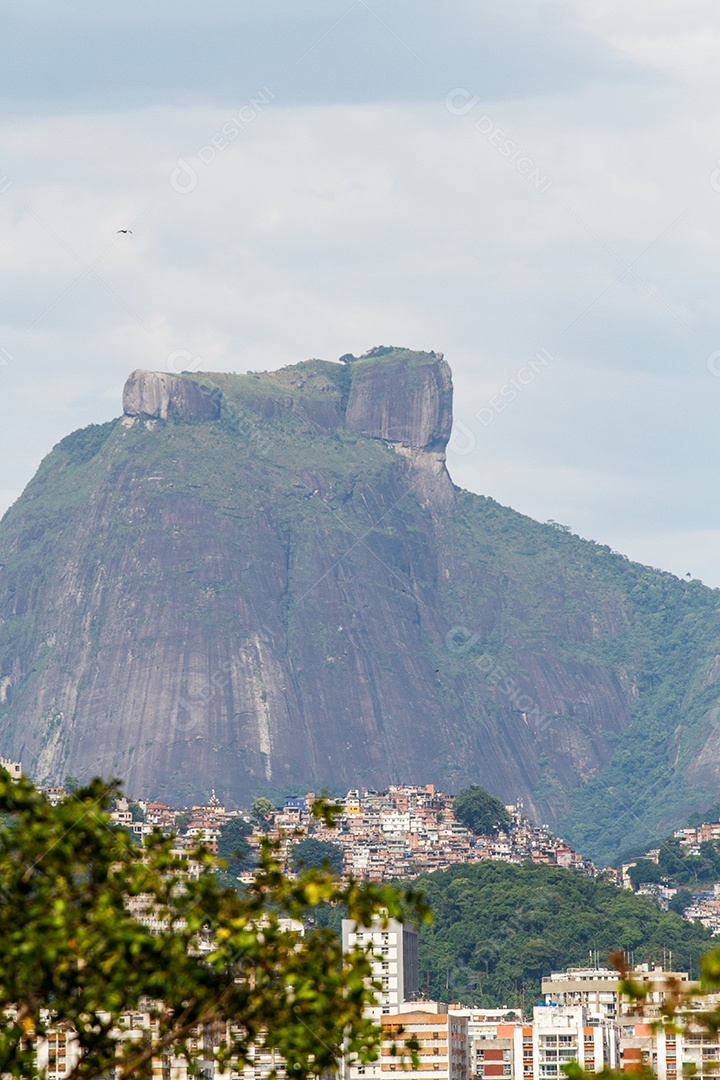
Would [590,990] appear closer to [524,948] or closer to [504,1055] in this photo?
[504,1055]

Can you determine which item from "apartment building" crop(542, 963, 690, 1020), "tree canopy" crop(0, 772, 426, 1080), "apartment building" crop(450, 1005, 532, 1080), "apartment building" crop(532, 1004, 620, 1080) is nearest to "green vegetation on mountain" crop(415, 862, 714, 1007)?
"apartment building" crop(542, 963, 690, 1020)

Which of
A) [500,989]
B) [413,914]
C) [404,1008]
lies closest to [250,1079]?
[404,1008]

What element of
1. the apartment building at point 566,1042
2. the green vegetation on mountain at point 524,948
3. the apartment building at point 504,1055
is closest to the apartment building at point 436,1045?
the apartment building at point 504,1055

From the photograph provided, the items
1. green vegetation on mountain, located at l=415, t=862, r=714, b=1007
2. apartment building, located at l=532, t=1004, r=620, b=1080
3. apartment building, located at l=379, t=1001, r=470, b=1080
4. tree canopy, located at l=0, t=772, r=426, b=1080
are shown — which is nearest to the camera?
tree canopy, located at l=0, t=772, r=426, b=1080

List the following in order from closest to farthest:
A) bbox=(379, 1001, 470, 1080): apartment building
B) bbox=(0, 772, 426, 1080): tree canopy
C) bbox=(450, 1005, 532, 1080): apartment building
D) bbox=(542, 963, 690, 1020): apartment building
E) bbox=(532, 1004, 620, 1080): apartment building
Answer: bbox=(0, 772, 426, 1080): tree canopy
bbox=(379, 1001, 470, 1080): apartment building
bbox=(532, 1004, 620, 1080): apartment building
bbox=(450, 1005, 532, 1080): apartment building
bbox=(542, 963, 690, 1020): apartment building

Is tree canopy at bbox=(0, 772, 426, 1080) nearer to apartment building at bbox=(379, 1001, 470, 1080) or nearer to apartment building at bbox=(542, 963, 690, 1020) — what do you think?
apartment building at bbox=(379, 1001, 470, 1080)

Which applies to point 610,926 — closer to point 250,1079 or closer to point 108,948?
point 250,1079

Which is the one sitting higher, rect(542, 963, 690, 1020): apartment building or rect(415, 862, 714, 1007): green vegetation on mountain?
rect(415, 862, 714, 1007): green vegetation on mountain

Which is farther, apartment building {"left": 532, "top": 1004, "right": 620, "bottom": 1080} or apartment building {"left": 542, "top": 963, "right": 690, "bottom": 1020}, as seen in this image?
apartment building {"left": 542, "top": 963, "right": 690, "bottom": 1020}
